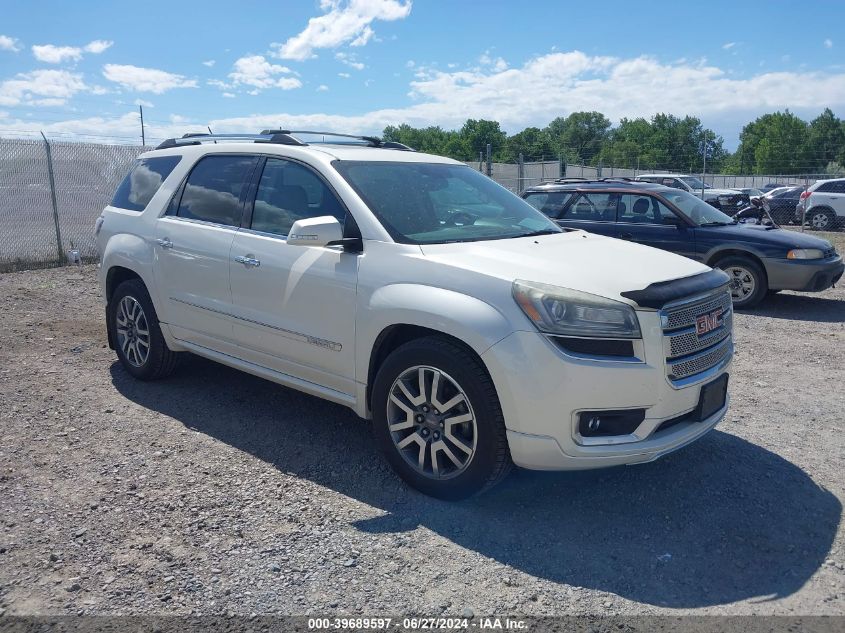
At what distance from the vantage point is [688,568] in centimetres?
319

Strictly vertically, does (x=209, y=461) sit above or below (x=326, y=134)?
below

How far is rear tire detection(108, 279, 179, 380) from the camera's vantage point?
217 inches

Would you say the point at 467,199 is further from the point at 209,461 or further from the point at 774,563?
the point at 774,563

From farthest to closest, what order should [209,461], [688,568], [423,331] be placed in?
[209,461], [423,331], [688,568]

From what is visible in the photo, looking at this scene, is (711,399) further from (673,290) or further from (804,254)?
(804,254)

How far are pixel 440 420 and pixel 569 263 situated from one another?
1067 mm

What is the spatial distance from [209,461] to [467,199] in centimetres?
232

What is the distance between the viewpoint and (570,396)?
3291mm

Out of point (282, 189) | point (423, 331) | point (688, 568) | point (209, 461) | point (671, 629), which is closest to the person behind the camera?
point (671, 629)

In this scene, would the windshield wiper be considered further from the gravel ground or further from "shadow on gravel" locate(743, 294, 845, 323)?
"shadow on gravel" locate(743, 294, 845, 323)

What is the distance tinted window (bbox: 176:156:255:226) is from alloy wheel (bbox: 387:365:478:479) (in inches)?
71.6

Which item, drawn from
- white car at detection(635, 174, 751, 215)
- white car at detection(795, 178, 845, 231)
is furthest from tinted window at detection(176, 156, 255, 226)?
white car at detection(635, 174, 751, 215)

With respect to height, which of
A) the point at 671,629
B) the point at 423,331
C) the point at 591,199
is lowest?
the point at 671,629

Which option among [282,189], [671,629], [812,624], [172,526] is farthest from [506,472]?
[282,189]
